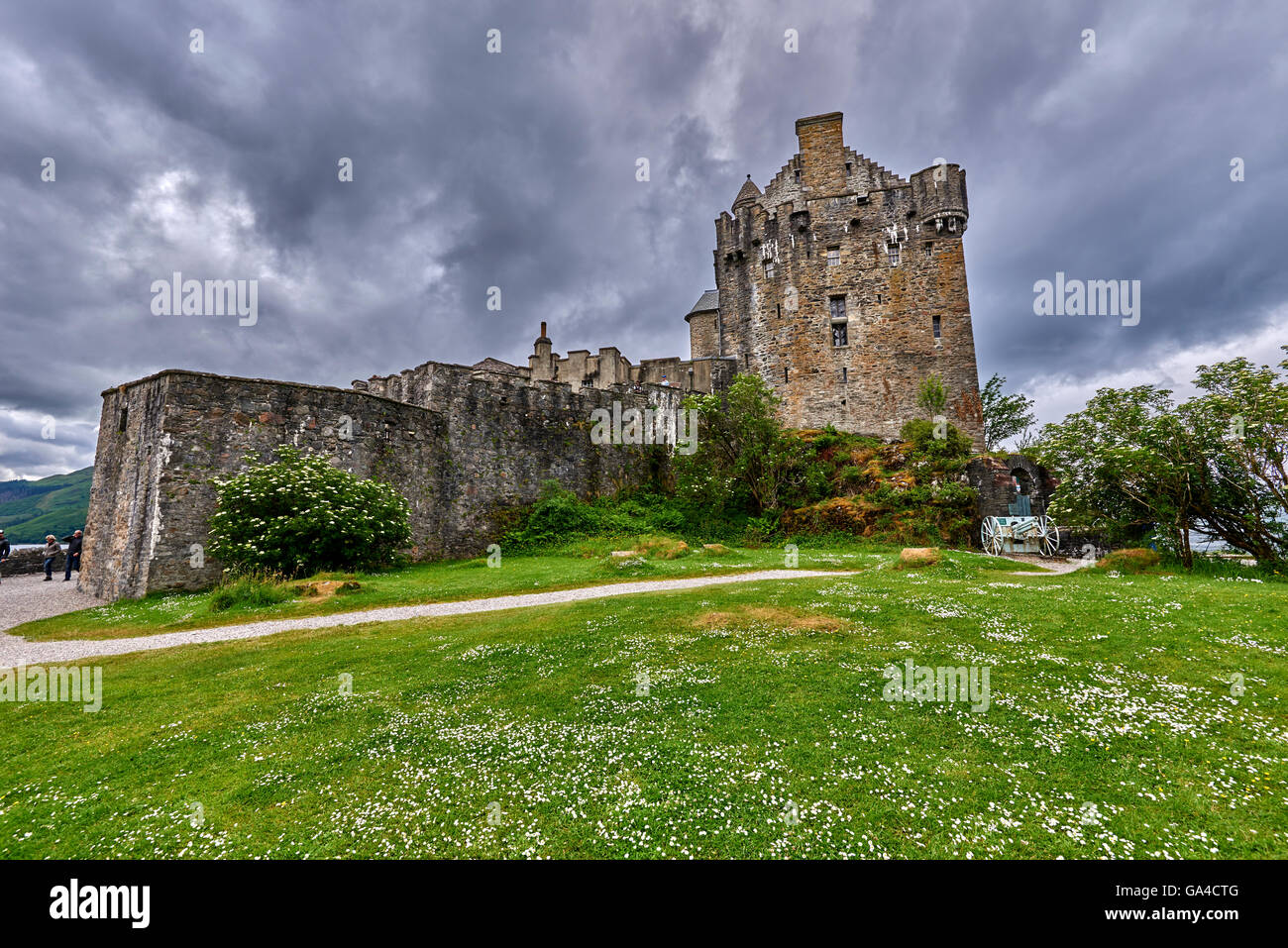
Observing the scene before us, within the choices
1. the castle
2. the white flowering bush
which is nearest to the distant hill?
the castle

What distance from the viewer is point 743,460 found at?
2809 centimetres

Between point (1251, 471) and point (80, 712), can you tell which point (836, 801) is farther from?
point (1251, 471)

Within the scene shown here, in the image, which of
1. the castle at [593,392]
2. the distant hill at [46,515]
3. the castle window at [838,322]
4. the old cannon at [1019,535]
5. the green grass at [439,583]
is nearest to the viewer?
the green grass at [439,583]

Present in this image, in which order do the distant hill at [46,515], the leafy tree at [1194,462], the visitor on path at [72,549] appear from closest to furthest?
the leafy tree at [1194,462]
the visitor on path at [72,549]
the distant hill at [46,515]

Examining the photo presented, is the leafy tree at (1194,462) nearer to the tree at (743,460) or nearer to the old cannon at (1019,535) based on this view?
the old cannon at (1019,535)

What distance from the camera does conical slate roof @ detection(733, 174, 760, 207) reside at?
138 feet

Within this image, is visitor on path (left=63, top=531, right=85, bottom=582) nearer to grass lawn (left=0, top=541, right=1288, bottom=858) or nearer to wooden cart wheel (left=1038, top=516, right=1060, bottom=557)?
grass lawn (left=0, top=541, right=1288, bottom=858)

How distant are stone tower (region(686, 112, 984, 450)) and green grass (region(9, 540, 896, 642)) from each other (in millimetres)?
18794

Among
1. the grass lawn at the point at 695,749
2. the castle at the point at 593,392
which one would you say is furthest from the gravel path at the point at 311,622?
the castle at the point at 593,392

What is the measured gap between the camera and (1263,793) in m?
3.36

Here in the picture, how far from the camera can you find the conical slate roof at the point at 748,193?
1660 inches

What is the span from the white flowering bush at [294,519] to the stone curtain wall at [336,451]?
3.71 ft
